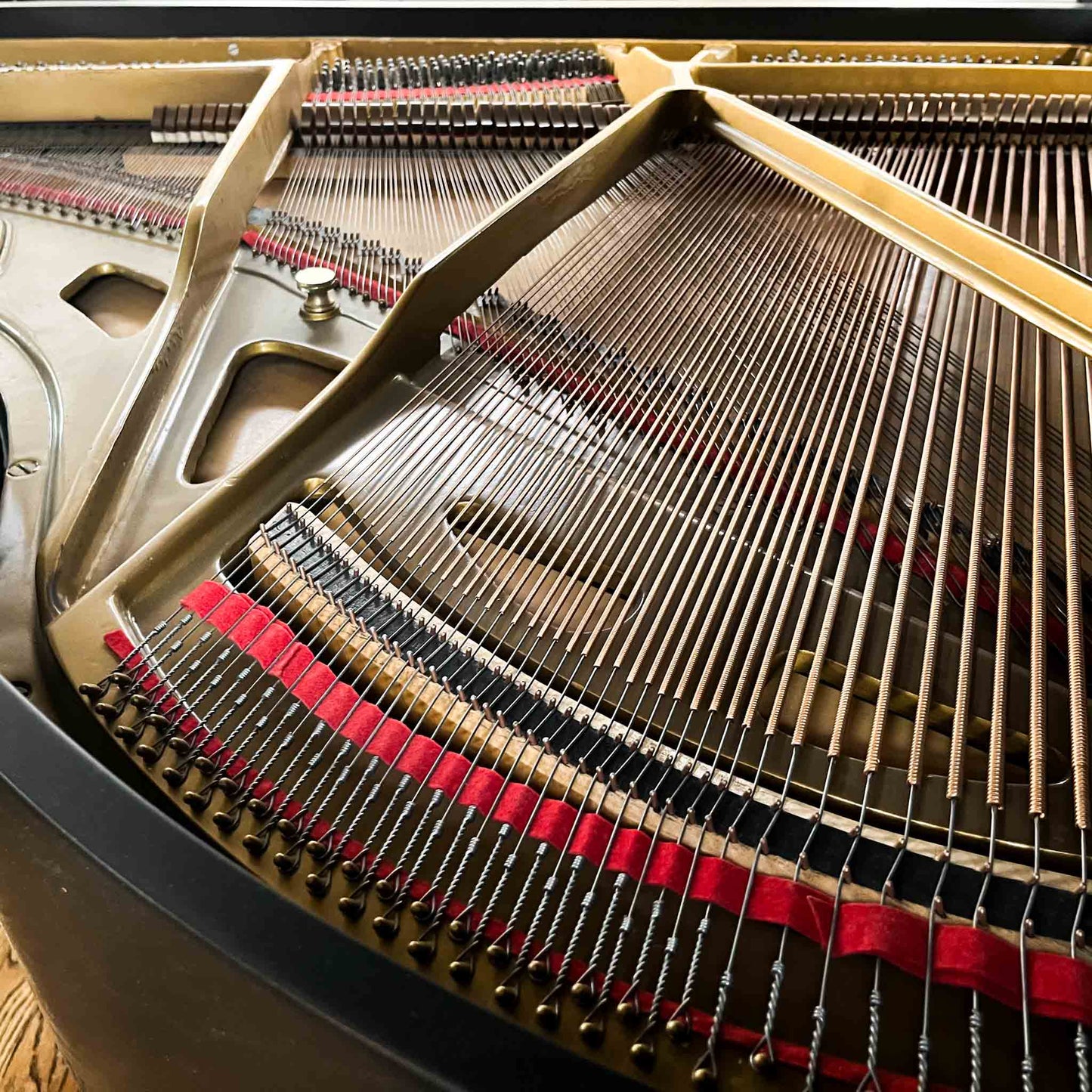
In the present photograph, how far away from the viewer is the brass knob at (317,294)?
2.44 meters

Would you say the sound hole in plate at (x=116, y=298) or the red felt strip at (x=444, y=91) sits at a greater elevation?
the red felt strip at (x=444, y=91)

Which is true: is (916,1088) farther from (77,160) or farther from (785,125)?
(77,160)

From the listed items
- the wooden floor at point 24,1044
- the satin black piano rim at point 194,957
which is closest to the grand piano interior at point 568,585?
the satin black piano rim at point 194,957

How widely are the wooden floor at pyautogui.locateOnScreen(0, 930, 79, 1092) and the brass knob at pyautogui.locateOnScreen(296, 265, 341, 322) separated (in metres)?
1.60

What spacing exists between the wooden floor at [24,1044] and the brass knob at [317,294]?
160cm

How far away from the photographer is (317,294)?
2463 mm

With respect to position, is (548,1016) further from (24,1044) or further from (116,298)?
(116,298)

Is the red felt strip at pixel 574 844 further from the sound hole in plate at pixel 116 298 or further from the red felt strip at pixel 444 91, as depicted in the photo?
the red felt strip at pixel 444 91

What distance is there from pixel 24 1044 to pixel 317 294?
181cm

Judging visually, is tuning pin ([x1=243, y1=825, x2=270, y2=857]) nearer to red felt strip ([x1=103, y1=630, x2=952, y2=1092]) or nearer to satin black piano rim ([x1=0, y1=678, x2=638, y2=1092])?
red felt strip ([x1=103, y1=630, x2=952, y2=1092])

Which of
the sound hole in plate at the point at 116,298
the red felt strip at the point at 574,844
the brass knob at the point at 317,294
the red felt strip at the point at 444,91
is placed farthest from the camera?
the red felt strip at the point at 444,91

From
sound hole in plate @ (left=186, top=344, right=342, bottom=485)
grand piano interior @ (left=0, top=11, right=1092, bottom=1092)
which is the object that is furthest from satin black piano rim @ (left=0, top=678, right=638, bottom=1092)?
sound hole in plate @ (left=186, top=344, right=342, bottom=485)

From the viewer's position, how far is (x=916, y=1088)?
108 centimetres

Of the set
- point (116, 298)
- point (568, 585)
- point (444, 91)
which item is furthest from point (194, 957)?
point (444, 91)
